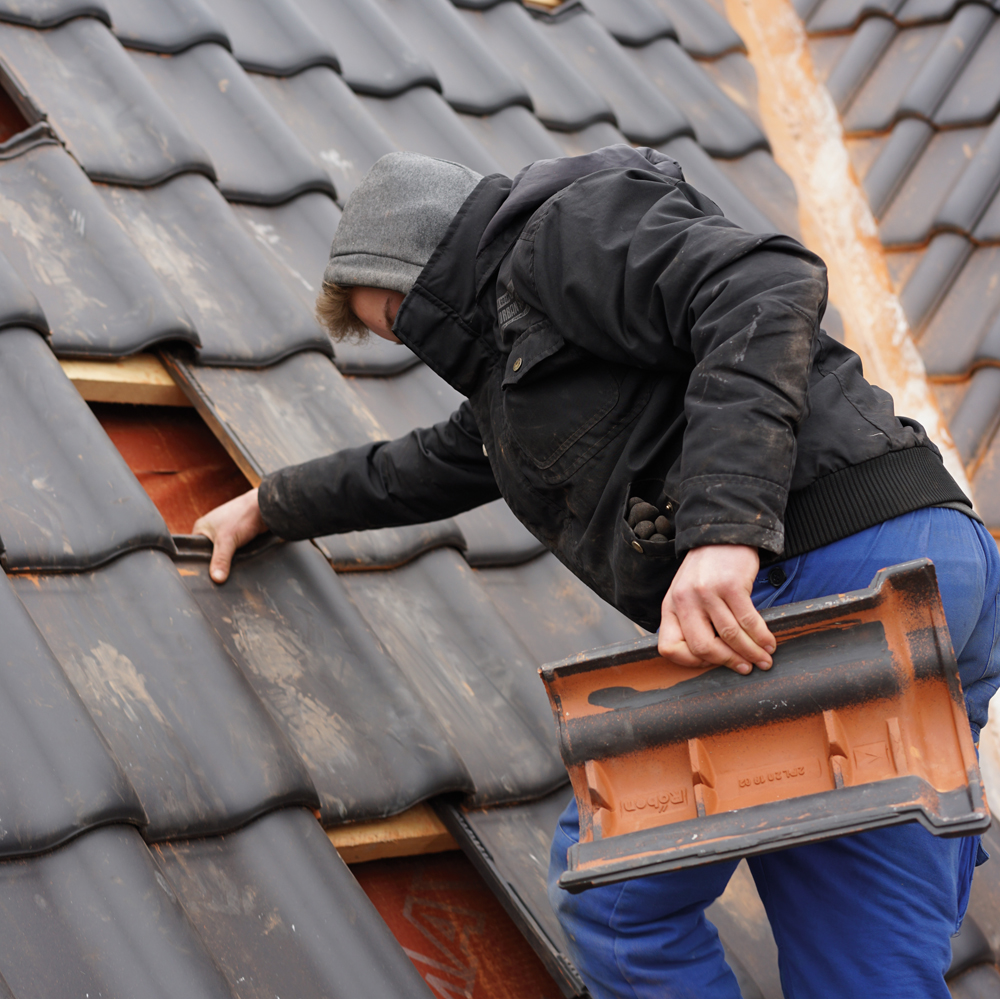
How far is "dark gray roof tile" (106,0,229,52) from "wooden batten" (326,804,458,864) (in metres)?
1.94

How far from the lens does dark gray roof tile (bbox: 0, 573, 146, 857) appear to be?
125cm

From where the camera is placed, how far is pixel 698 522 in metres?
1.23

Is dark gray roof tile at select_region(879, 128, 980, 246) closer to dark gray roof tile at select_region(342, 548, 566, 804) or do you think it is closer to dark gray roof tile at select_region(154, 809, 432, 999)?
dark gray roof tile at select_region(342, 548, 566, 804)

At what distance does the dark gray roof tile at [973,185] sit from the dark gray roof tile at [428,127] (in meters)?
1.61

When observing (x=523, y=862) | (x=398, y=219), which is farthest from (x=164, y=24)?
(x=523, y=862)

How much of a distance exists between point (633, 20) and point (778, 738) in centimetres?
330

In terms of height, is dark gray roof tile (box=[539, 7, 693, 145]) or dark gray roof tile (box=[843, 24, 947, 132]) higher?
dark gray roof tile (box=[539, 7, 693, 145])

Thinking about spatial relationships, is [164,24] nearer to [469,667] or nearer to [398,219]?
[398,219]

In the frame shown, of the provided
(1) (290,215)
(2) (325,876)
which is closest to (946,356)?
(1) (290,215)

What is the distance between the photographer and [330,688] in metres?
1.75

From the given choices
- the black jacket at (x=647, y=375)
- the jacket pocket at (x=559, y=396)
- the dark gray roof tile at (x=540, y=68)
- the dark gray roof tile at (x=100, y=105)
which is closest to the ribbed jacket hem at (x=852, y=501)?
the black jacket at (x=647, y=375)

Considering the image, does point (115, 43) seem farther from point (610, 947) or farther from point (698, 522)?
point (610, 947)

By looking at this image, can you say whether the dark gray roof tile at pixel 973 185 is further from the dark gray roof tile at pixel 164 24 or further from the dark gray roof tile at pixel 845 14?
the dark gray roof tile at pixel 164 24

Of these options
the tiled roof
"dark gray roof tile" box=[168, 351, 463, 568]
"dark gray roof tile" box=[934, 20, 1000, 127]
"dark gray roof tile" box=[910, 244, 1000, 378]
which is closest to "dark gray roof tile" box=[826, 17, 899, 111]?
the tiled roof
